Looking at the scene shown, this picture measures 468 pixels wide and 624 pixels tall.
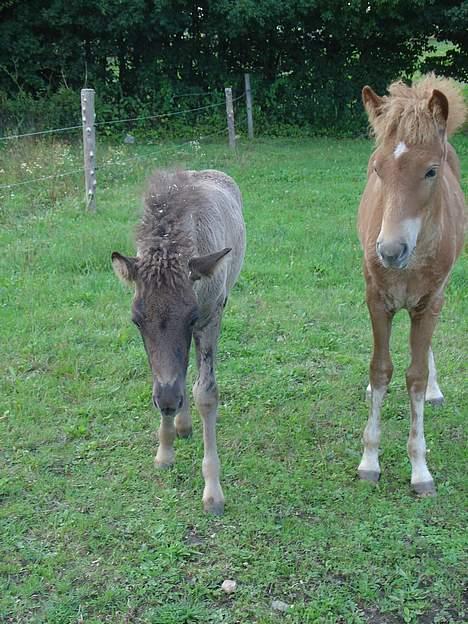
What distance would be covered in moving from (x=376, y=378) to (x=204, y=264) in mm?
1484

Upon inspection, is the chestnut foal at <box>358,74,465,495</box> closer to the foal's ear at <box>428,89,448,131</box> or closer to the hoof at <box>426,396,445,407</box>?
the foal's ear at <box>428,89,448,131</box>

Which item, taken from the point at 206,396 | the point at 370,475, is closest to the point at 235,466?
the point at 206,396

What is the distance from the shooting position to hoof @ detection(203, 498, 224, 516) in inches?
148

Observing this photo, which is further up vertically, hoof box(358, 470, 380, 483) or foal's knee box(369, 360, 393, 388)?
foal's knee box(369, 360, 393, 388)

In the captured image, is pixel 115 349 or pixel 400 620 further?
pixel 115 349

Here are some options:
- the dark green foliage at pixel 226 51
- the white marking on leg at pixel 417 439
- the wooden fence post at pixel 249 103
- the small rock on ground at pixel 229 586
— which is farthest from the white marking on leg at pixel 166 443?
the dark green foliage at pixel 226 51

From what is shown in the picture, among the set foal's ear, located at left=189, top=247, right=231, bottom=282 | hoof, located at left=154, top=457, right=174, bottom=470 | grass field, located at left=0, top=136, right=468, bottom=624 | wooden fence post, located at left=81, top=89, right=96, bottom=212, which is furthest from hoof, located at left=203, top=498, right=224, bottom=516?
wooden fence post, located at left=81, top=89, right=96, bottom=212

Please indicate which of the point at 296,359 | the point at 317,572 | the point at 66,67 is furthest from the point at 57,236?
the point at 66,67

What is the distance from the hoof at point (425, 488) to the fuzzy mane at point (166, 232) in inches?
76.3

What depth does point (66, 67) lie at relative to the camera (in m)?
17.2

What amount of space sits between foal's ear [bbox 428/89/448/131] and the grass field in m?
2.12

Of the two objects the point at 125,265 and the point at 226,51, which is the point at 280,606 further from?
the point at 226,51

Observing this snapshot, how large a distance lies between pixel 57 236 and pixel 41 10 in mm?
11049

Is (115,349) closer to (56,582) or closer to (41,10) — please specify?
(56,582)
